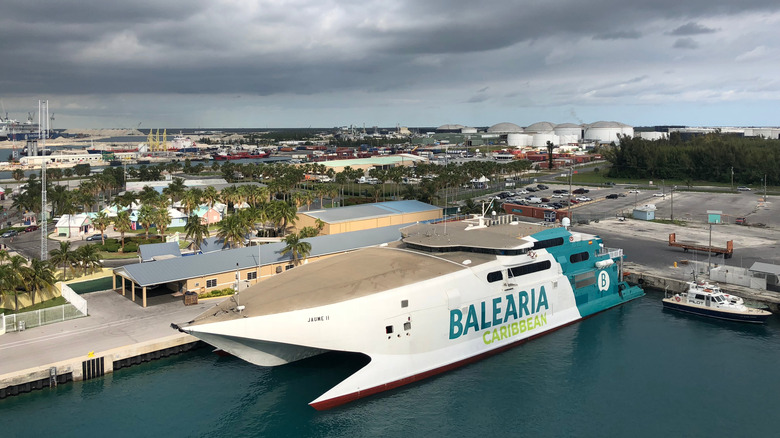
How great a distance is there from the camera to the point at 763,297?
49.5 m

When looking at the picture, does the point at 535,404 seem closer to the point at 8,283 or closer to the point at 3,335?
the point at 3,335

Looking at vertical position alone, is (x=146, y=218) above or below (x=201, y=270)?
above

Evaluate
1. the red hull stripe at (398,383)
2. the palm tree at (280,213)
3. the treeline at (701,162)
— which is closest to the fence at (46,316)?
the palm tree at (280,213)

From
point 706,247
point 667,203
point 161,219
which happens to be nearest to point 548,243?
point 706,247

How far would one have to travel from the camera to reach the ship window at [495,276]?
3943 centimetres

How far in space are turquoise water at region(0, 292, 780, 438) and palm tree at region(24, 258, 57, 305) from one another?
16559 millimetres

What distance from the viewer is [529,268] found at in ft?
139

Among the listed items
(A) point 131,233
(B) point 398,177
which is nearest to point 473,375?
(A) point 131,233

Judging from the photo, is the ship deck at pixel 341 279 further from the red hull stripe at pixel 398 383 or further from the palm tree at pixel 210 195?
the palm tree at pixel 210 195

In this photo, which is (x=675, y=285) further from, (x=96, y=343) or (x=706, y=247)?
(x=96, y=343)

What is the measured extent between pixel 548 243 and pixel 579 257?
4.55 meters

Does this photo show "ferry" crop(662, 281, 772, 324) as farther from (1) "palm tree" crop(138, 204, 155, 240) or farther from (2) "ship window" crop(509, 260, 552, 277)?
(1) "palm tree" crop(138, 204, 155, 240)

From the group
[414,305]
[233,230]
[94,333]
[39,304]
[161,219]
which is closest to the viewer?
[414,305]

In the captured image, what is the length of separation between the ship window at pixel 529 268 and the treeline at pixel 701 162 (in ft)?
408
